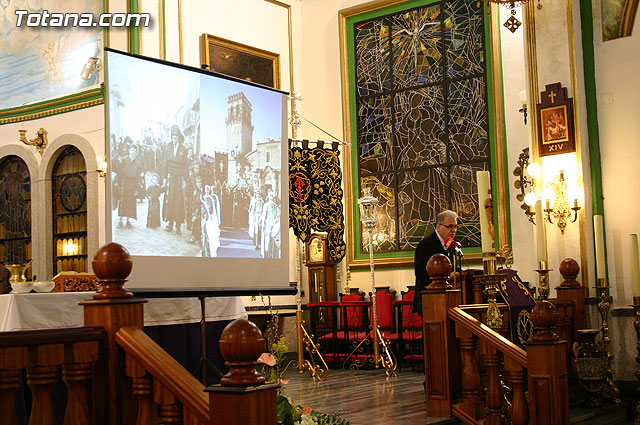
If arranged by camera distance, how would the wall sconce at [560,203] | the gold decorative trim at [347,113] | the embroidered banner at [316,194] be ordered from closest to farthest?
the wall sconce at [560,203], the embroidered banner at [316,194], the gold decorative trim at [347,113]

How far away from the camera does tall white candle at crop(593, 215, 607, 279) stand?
7047mm

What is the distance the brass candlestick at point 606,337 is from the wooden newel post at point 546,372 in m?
2.27

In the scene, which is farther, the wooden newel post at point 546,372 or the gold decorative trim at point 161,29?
the gold decorative trim at point 161,29

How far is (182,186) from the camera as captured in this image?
5703mm

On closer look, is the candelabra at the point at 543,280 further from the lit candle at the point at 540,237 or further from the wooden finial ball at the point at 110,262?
the wooden finial ball at the point at 110,262

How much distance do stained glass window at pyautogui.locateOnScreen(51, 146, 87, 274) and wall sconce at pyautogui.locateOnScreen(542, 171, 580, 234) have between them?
6.94 metres

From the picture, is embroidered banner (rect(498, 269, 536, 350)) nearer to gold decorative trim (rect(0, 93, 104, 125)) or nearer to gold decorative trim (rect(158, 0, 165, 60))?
gold decorative trim (rect(158, 0, 165, 60))

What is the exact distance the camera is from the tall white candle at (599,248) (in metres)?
7.05

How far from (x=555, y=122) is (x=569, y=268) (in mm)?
1481

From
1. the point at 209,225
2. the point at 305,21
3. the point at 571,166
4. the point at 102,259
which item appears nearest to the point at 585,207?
the point at 571,166

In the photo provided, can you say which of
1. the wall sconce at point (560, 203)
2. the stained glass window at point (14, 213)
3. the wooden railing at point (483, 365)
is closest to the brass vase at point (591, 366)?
the wall sconce at point (560, 203)

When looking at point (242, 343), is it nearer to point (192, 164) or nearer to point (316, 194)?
point (192, 164)

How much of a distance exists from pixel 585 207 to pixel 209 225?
3715 mm

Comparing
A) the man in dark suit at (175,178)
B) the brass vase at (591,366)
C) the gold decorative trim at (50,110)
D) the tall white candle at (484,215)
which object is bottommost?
the brass vase at (591,366)
